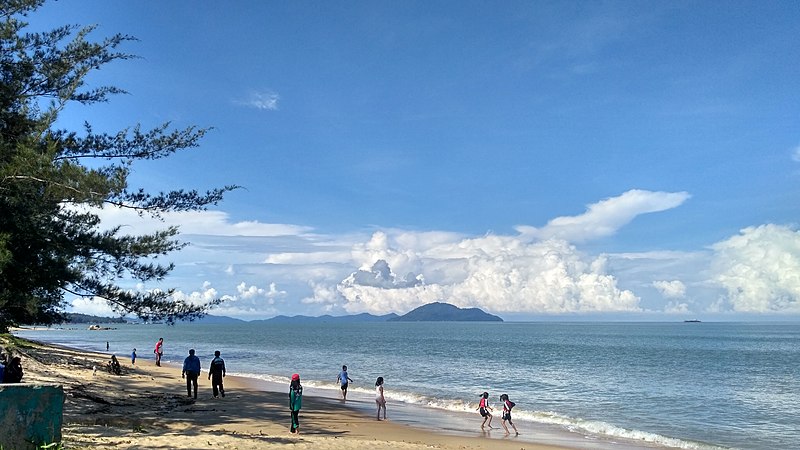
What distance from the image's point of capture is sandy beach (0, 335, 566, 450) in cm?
1191

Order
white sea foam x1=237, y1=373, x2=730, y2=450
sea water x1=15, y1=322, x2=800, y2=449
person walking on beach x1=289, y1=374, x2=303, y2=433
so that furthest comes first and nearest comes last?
1. sea water x1=15, y1=322, x2=800, y2=449
2. white sea foam x1=237, y1=373, x2=730, y2=450
3. person walking on beach x1=289, y1=374, x2=303, y2=433

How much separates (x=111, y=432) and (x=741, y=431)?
858 inches

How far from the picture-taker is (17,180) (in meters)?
10.4

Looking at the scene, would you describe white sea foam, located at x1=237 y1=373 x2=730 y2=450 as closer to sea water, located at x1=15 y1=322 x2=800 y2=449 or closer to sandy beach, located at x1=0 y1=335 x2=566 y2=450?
sea water, located at x1=15 y1=322 x2=800 y2=449

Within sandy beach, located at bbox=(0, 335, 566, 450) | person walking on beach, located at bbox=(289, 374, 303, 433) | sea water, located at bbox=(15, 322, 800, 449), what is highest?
person walking on beach, located at bbox=(289, 374, 303, 433)

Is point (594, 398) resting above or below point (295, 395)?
below

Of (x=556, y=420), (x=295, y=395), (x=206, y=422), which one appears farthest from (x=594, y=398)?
(x=206, y=422)

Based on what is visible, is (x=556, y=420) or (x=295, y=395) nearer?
(x=295, y=395)

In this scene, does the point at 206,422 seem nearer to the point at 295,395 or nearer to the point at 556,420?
the point at 295,395

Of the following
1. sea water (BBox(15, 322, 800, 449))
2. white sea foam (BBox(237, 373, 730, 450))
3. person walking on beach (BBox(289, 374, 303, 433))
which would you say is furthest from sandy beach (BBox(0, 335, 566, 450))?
white sea foam (BBox(237, 373, 730, 450))

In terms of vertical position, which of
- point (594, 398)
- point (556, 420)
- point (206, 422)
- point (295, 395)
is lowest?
point (594, 398)

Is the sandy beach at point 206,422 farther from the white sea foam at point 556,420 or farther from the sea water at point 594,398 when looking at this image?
the white sea foam at point 556,420

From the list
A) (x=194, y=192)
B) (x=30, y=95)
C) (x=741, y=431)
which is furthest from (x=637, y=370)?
(x=30, y=95)

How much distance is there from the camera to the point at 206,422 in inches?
618
